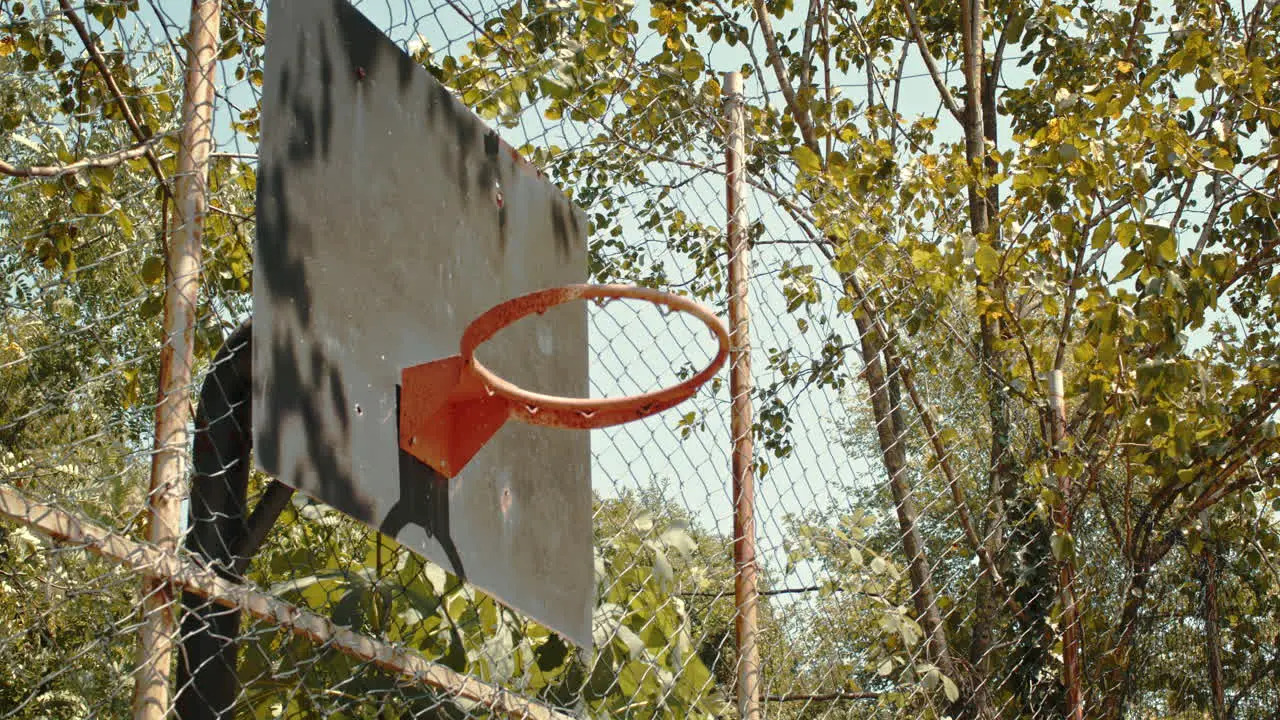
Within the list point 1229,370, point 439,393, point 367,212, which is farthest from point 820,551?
point 1229,370

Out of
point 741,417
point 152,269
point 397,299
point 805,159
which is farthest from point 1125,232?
point 152,269

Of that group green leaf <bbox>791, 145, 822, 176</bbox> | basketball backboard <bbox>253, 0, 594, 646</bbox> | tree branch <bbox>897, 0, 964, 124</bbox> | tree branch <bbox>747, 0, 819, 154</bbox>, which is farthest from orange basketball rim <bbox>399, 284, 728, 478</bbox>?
tree branch <bbox>897, 0, 964, 124</bbox>

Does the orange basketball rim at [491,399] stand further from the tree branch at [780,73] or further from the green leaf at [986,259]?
the tree branch at [780,73]

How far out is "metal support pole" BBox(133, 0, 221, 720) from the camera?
4.82 ft

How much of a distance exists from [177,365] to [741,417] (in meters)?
1.09

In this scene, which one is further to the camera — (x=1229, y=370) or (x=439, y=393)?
(x=1229, y=370)

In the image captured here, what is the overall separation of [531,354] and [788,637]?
3.17 feet

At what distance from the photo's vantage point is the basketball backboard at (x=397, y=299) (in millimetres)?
1614

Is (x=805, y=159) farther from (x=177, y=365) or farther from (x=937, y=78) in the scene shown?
(x=937, y=78)

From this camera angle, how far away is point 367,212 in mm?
1824

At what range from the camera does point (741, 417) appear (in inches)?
90.1

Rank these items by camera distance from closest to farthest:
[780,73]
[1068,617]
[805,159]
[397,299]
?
[397,299] < [805,159] < [1068,617] < [780,73]

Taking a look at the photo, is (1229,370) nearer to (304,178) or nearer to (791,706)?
(791,706)

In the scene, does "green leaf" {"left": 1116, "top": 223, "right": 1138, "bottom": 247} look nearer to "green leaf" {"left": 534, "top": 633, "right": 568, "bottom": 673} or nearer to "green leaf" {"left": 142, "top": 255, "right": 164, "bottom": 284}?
"green leaf" {"left": 534, "top": 633, "right": 568, "bottom": 673}
